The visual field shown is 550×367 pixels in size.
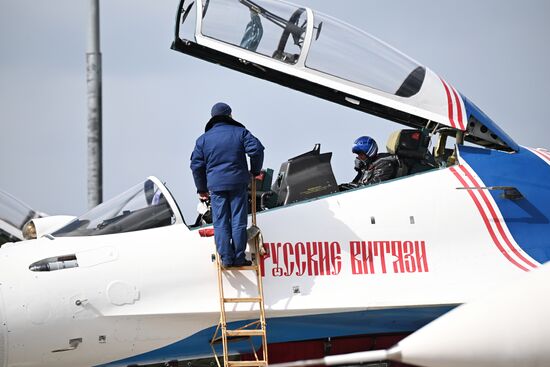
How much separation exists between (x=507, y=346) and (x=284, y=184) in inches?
147

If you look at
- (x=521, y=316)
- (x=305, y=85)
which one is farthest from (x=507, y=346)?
(x=305, y=85)

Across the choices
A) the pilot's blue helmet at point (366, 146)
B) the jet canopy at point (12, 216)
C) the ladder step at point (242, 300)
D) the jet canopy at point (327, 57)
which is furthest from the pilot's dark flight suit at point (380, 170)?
the jet canopy at point (12, 216)

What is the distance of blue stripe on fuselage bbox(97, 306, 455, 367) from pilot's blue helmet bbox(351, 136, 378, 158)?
2.08m

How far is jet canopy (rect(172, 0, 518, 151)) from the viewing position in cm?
1043

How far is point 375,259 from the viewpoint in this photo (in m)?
9.66

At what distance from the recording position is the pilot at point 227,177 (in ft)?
29.9

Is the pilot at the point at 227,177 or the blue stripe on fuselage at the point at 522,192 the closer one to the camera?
the pilot at the point at 227,177

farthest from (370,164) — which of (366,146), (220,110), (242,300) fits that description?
(242,300)

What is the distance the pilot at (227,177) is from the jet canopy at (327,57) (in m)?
1.36

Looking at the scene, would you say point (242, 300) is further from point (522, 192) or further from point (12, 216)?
point (12, 216)

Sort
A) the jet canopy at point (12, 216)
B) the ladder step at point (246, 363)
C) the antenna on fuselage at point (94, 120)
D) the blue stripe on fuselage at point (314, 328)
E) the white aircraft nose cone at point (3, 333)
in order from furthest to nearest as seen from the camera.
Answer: the jet canopy at point (12, 216)
the antenna on fuselage at point (94, 120)
the blue stripe on fuselage at point (314, 328)
the ladder step at point (246, 363)
the white aircraft nose cone at point (3, 333)

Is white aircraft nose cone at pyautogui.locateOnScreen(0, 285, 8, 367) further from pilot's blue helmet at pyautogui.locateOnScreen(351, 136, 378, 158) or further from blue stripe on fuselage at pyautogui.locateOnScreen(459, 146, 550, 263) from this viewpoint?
blue stripe on fuselage at pyautogui.locateOnScreen(459, 146, 550, 263)

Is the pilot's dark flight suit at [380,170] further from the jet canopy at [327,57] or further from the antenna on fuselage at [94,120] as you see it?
the antenna on fuselage at [94,120]

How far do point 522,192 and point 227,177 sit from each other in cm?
309
